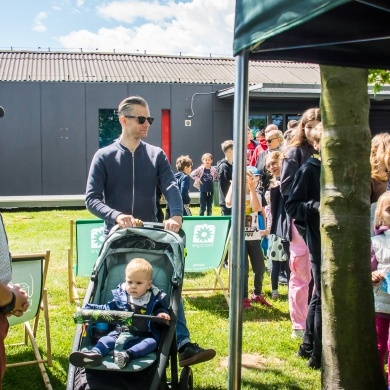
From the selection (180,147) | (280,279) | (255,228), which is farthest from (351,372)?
(180,147)

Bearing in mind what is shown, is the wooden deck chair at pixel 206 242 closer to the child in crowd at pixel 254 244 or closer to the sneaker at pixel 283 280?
the child in crowd at pixel 254 244

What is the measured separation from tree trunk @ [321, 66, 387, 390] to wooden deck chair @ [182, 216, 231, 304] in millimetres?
3257

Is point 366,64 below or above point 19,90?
below

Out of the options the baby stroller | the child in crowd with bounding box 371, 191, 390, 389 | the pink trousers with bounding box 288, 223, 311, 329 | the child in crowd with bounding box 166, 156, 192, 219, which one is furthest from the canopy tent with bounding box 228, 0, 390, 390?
the child in crowd with bounding box 166, 156, 192, 219

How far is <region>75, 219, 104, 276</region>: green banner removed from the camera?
6.40 m

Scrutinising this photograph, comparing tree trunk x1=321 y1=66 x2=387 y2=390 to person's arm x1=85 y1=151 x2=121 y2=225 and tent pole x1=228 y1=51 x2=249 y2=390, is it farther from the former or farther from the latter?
person's arm x1=85 y1=151 x2=121 y2=225

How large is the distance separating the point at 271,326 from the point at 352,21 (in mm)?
3609

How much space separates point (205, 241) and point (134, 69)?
688 inches

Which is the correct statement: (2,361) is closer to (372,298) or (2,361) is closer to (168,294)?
(168,294)

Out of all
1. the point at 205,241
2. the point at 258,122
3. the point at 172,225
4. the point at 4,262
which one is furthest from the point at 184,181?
the point at 258,122

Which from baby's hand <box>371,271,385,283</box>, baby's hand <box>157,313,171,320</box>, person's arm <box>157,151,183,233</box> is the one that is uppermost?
person's arm <box>157,151,183,233</box>

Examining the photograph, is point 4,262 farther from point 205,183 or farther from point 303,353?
point 205,183

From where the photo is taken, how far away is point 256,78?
23719 millimetres

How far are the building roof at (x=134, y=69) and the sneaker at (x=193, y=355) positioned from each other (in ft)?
59.3
